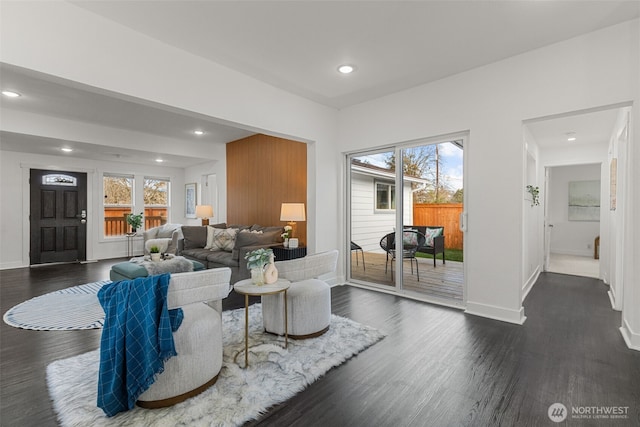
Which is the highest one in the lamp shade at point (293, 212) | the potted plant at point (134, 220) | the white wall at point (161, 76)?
the white wall at point (161, 76)

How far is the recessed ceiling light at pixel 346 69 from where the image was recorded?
3.48 meters

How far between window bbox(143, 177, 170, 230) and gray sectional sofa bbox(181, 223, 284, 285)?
3.54 meters

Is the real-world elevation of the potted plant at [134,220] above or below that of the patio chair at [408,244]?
above

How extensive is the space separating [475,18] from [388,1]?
2.73 ft

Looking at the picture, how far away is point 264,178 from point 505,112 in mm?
4291

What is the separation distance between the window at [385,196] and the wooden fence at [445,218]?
1.24 ft

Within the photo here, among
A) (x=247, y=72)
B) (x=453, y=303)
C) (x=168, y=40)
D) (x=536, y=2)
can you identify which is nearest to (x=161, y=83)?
(x=168, y=40)

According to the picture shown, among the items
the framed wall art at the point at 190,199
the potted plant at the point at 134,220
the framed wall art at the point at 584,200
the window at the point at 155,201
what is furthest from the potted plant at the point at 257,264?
the framed wall art at the point at 584,200

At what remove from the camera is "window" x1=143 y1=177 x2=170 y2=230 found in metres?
8.69

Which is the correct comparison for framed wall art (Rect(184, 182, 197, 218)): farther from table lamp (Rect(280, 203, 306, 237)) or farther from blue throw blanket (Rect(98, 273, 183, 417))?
blue throw blanket (Rect(98, 273, 183, 417))

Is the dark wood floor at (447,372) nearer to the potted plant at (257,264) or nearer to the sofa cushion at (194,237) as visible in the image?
the potted plant at (257,264)

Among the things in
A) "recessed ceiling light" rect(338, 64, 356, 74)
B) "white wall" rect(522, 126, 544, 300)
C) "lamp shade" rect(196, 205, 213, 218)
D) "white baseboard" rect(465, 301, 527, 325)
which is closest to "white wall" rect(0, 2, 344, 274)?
"recessed ceiling light" rect(338, 64, 356, 74)

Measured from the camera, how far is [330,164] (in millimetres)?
4926

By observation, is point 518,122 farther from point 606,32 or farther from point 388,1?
point 388,1
